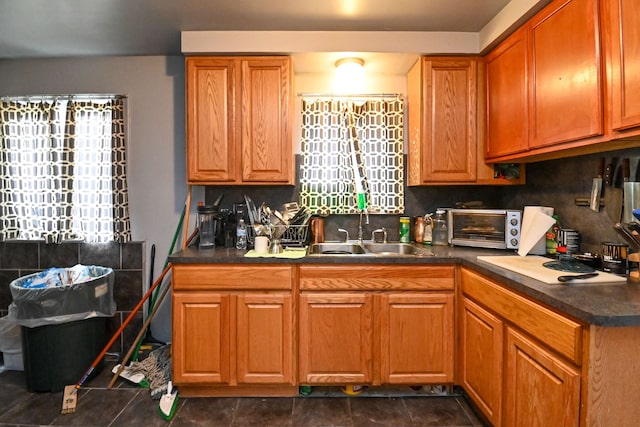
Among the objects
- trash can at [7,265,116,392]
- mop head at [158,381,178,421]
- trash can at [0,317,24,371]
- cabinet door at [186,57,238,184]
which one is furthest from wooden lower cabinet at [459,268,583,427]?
trash can at [0,317,24,371]

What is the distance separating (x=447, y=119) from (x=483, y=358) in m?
1.47

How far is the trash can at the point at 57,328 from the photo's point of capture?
6.23 feet

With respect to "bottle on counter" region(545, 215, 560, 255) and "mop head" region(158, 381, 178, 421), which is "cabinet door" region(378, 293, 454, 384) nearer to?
"bottle on counter" region(545, 215, 560, 255)

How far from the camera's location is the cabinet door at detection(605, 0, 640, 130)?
3.83 feet

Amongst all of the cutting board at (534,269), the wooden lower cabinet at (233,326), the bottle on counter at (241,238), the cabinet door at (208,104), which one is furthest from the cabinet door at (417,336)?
the cabinet door at (208,104)

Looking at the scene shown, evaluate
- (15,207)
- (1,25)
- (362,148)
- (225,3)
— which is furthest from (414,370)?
(1,25)

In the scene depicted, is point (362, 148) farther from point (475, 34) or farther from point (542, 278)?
point (542, 278)

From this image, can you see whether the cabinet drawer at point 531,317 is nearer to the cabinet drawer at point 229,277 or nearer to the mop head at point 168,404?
the cabinet drawer at point 229,277

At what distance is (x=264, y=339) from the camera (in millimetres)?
1832

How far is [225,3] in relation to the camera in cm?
179

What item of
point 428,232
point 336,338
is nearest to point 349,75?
point 428,232

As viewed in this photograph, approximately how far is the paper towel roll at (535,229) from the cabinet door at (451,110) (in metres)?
0.50

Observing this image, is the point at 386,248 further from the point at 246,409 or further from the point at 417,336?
the point at 246,409

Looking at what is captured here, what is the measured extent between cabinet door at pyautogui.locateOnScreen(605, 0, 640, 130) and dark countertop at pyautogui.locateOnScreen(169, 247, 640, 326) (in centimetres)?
64
